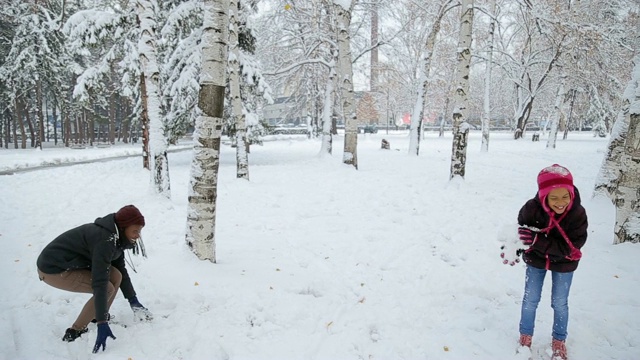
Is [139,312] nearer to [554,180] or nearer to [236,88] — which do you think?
[554,180]

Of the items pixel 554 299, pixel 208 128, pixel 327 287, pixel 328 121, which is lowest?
pixel 327 287

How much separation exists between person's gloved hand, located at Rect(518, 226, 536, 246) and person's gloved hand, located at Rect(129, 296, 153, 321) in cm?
362

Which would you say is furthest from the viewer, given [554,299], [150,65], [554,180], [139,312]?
[150,65]

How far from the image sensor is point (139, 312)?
11.6 feet

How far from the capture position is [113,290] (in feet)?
10.8

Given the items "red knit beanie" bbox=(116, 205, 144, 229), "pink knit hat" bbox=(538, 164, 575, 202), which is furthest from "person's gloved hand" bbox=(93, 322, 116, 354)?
"pink knit hat" bbox=(538, 164, 575, 202)

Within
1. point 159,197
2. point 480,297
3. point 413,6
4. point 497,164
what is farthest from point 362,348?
point 413,6

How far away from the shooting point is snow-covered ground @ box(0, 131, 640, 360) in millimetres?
3346

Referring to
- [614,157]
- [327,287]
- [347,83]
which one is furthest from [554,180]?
[347,83]

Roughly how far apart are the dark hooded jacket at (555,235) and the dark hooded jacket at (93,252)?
3574 mm

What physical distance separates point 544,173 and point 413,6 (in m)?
16.8

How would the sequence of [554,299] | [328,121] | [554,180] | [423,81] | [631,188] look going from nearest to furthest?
[554,180], [554,299], [631,188], [423,81], [328,121]

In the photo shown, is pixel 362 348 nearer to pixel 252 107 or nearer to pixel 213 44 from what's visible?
pixel 213 44

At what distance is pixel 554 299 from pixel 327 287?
95.2 inches
